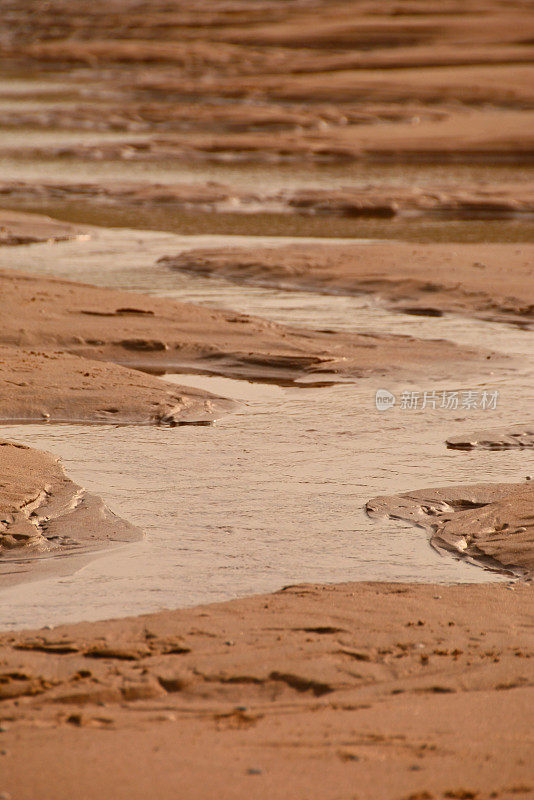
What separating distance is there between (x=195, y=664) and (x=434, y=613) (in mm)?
850

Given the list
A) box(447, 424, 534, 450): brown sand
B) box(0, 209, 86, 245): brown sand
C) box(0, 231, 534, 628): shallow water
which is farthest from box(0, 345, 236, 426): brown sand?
box(0, 209, 86, 245): brown sand

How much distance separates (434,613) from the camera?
12.7 ft

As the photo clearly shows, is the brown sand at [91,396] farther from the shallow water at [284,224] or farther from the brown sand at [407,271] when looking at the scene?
the shallow water at [284,224]

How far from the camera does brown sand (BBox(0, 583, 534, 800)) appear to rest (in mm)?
2701

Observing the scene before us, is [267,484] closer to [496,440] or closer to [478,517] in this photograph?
[478,517]

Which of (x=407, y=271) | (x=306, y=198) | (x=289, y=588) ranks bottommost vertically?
(x=289, y=588)

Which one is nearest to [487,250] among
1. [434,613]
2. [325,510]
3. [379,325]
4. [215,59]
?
[379,325]

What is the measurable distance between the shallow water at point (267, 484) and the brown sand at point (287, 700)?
0.26 m

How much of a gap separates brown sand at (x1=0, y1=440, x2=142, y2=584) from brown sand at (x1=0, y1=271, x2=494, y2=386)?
88.3 inches

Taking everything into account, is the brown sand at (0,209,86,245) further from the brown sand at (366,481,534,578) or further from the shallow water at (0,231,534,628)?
the brown sand at (366,481,534,578)

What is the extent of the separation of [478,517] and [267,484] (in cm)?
95

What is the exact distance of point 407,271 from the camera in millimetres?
9852

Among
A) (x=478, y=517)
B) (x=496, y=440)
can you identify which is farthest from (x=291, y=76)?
(x=478, y=517)

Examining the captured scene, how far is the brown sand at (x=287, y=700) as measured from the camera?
2701 mm
